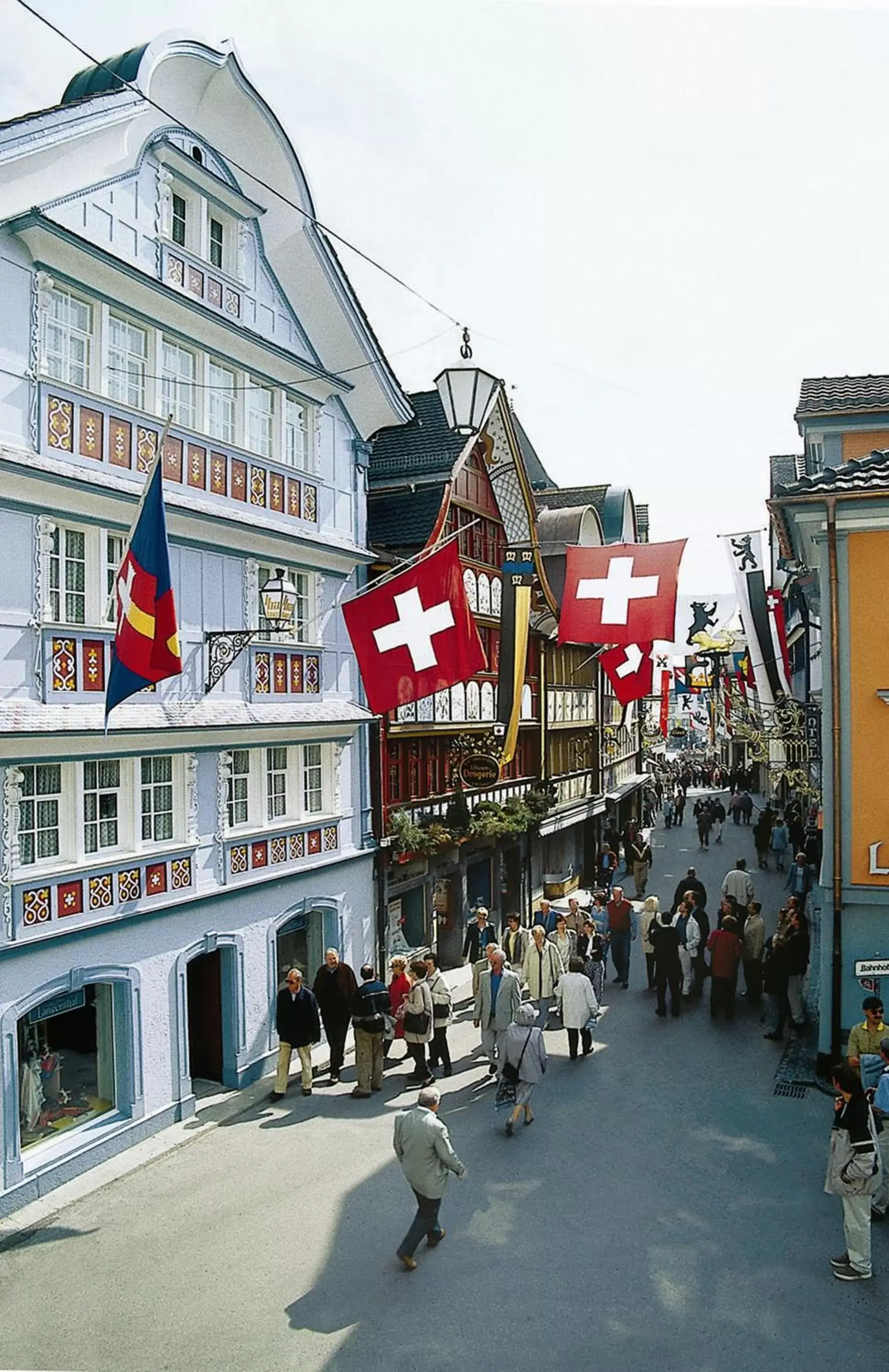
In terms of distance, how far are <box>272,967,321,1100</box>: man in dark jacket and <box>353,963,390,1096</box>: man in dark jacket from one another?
601 millimetres

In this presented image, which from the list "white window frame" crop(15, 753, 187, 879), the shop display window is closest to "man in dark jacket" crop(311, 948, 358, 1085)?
"white window frame" crop(15, 753, 187, 879)

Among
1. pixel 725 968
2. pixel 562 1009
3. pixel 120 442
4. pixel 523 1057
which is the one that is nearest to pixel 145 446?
pixel 120 442

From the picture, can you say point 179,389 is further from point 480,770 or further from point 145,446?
point 480,770

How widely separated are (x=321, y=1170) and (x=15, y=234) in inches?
407

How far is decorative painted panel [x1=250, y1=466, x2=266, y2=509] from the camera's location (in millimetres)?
14234

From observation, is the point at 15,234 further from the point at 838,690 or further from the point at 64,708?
the point at 838,690

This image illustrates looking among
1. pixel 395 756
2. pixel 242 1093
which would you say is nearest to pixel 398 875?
pixel 395 756

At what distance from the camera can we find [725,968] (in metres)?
15.7

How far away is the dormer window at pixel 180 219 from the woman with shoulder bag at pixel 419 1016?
9.86 m

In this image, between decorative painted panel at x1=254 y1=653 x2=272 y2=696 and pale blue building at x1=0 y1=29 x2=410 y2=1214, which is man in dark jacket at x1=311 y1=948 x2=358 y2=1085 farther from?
decorative painted panel at x1=254 y1=653 x2=272 y2=696

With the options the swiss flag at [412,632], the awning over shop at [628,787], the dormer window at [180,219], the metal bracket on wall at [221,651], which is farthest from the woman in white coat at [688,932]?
the awning over shop at [628,787]

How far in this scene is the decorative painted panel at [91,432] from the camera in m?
11.3

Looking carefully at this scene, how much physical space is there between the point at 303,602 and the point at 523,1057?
7737 mm

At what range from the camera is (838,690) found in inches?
508
